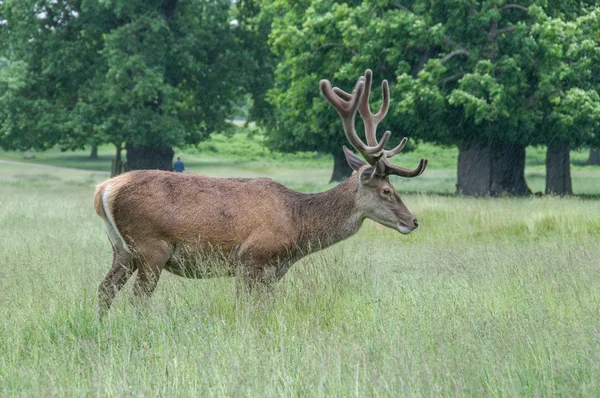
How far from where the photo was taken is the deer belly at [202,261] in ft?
22.5

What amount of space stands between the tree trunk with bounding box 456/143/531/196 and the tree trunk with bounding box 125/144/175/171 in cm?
1158

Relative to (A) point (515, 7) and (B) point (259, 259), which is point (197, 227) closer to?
(B) point (259, 259)

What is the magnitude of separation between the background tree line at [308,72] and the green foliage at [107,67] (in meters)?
0.06

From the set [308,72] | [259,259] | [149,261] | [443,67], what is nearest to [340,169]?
[308,72]

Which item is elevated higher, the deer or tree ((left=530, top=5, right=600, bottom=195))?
tree ((left=530, top=5, right=600, bottom=195))

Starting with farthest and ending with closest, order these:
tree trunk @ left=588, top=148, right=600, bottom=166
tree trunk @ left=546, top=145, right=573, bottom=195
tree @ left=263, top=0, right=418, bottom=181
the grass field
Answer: tree trunk @ left=588, top=148, right=600, bottom=166 → tree trunk @ left=546, top=145, right=573, bottom=195 → tree @ left=263, top=0, right=418, bottom=181 → the grass field

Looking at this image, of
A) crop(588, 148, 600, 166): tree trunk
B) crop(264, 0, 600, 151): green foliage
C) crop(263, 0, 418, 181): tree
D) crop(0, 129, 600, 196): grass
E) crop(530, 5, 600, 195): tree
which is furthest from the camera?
crop(588, 148, 600, 166): tree trunk

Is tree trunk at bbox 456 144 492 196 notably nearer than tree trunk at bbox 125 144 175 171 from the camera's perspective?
Yes

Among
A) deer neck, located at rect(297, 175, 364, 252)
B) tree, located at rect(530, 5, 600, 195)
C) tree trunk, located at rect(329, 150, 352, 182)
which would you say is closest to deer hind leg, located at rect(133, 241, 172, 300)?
deer neck, located at rect(297, 175, 364, 252)

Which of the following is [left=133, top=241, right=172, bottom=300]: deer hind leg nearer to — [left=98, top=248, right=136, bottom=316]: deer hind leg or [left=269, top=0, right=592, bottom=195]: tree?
[left=98, top=248, right=136, bottom=316]: deer hind leg

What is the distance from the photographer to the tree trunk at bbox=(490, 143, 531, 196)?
23.5m

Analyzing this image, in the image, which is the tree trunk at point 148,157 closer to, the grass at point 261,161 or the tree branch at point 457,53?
the tree branch at point 457,53

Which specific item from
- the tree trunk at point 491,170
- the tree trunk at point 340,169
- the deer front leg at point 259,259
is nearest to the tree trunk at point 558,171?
the tree trunk at point 491,170

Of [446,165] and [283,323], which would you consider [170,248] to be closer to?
[283,323]
